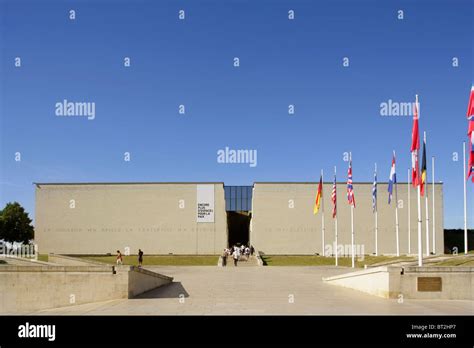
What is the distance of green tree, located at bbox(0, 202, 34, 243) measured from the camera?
70.2m

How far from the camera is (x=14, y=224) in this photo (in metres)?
71.1

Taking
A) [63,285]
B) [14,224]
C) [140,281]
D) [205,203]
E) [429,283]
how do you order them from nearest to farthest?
[429,283]
[63,285]
[140,281]
[205,203]
[14,224]

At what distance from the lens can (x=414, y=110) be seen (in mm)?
19672

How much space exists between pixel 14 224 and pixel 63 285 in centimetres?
6011

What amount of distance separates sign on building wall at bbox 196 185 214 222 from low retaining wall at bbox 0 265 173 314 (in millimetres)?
44814

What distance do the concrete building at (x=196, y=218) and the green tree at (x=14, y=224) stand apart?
8.34m

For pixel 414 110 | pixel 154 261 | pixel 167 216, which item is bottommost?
pixel 154 261

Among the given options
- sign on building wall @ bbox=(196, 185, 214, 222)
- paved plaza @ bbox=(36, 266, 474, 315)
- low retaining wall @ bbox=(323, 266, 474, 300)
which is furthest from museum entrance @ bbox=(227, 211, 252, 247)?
low retaining wall @ bbox=(323, 266, 474, 300)
